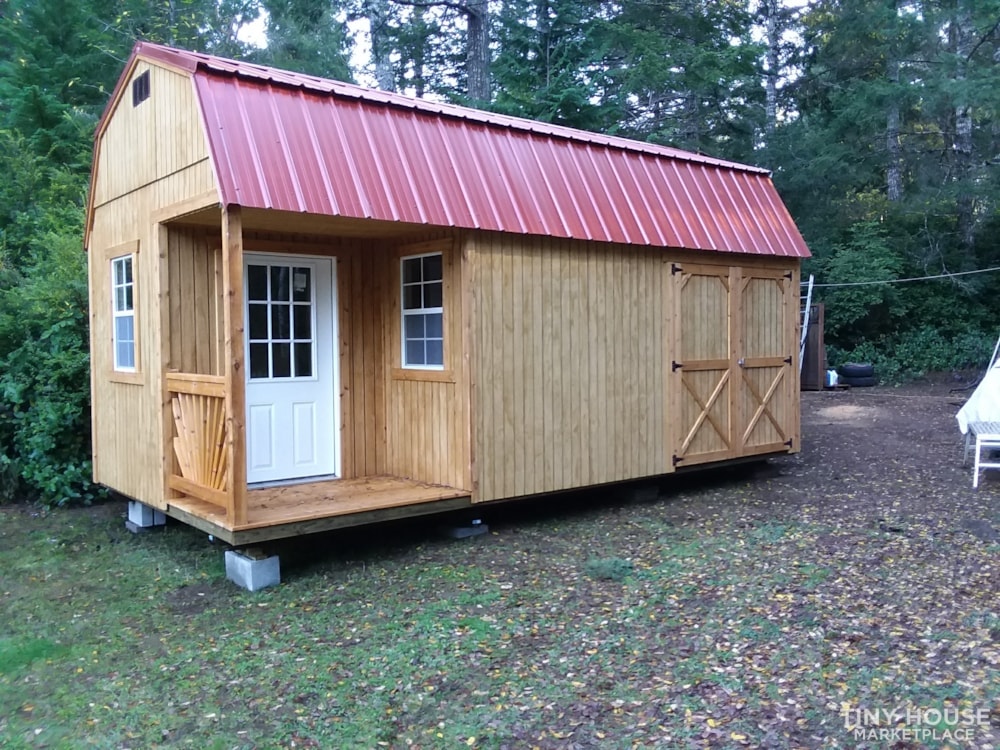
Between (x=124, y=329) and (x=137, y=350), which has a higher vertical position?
(x=124, y=329)

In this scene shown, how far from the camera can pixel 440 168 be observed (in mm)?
5867

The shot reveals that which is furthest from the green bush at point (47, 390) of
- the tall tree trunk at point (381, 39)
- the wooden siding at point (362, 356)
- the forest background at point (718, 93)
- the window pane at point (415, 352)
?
the tall tree trunk at point (381, 39)

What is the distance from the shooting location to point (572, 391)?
6.65 m

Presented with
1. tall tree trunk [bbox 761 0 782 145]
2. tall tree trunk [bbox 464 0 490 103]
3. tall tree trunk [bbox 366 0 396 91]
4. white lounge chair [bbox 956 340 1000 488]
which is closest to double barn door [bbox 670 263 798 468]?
white lounge chair [bbox 956 340 1000 488]

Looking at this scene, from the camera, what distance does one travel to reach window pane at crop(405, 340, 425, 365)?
653cm

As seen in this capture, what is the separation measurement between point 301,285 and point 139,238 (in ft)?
4.02

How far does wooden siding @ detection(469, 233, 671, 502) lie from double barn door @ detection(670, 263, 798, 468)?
25 cm

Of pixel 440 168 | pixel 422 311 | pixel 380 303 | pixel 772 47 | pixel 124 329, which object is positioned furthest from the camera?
pixel 772 47

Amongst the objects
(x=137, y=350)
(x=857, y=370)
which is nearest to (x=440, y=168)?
(x=137, y=350)

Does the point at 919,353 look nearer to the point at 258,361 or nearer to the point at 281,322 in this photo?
the point at 281,322

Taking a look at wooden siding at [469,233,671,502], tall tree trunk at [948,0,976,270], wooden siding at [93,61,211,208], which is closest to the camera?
wooden siding at [93,61,211,208]

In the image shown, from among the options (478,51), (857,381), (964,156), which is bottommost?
(857,381)

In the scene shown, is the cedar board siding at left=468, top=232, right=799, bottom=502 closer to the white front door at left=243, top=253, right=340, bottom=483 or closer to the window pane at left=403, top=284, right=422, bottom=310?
the window pane at left=403, top=284, right=422, bottom=310

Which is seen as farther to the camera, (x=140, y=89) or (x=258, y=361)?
(x=258, y=361)
